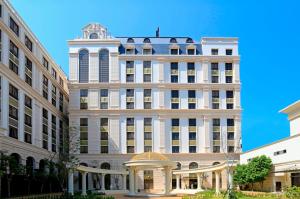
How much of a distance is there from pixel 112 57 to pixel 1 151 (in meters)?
39.6

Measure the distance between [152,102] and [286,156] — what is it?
31587 mm

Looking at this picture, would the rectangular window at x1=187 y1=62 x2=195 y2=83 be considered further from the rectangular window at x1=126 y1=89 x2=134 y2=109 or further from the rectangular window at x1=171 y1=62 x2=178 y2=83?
the rectangular window at x1=126 y1=89 x2=134 y2=109

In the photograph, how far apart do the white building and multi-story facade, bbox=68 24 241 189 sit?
1475 centimetres

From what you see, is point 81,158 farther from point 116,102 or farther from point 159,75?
point 159,75

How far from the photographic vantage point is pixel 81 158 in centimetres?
8025

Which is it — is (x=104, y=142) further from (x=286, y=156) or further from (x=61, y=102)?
(x=286, y=156)

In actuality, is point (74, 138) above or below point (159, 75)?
below

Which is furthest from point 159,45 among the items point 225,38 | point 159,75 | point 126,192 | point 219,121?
point 126,192

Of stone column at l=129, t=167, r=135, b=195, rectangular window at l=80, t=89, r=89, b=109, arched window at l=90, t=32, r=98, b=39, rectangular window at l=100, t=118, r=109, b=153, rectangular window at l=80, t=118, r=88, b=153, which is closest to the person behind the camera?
stone column at l=129, t=167, r=135, b=195

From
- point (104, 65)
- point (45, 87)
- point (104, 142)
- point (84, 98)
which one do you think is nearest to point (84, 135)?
point (104, 142)

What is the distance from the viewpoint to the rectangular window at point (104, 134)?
81438mm

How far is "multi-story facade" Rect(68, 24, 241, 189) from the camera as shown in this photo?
81.6 metres

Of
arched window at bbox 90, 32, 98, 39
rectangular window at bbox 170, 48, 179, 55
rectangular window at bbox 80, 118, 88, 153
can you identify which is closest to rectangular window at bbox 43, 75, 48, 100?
rectangular window at bbox 80, 118, 88, 153

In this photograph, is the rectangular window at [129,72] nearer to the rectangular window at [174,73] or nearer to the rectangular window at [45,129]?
the rectangular window at [174,73]
